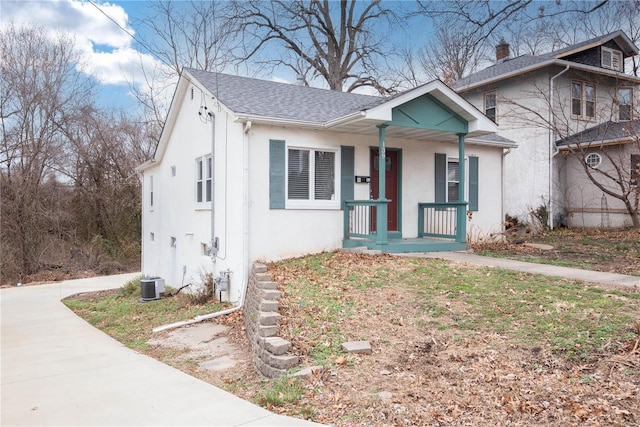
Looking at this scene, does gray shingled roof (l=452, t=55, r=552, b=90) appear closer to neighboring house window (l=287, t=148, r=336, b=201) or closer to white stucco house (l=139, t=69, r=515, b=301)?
white stucco house (l=139, t=69, r=515, b=301)

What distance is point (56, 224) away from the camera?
1873 centimetres

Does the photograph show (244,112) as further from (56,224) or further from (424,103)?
(56,224)

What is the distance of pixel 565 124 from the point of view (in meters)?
15.9

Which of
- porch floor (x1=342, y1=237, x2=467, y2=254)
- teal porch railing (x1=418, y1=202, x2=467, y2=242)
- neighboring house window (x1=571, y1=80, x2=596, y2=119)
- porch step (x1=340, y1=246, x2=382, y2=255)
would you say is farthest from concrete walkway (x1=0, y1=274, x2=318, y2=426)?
neighboring house window (x1=571, y1=80, x2=596, y2=119)

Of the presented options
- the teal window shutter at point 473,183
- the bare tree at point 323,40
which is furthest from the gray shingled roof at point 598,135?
the bare tree at point 323,40

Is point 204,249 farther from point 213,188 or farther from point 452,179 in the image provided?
point 452,179

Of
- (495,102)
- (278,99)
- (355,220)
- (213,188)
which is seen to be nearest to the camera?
(213,188)

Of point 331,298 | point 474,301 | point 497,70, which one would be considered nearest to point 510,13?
point 474,301

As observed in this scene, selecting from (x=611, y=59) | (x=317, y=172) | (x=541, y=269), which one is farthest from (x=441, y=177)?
(x=611, y=59)

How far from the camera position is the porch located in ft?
32.2

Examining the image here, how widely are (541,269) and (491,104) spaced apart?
12.3 metres

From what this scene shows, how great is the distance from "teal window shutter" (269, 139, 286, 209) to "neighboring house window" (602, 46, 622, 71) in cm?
1485

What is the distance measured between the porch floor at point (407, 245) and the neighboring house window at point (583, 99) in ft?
33.4

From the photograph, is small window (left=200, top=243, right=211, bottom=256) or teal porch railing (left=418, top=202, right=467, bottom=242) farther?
teal porch railing (left=418, top=202, right=467, bottom=242)
